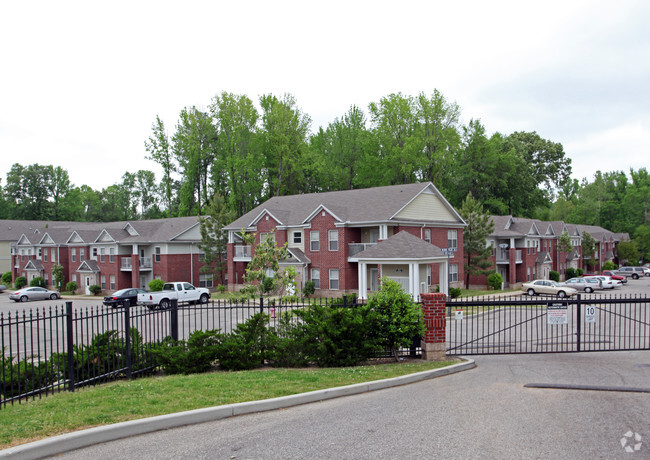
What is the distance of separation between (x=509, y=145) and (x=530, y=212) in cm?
1001

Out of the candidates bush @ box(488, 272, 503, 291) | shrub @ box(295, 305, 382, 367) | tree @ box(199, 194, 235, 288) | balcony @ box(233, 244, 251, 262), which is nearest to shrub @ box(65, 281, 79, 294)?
tree @ box(199, 194, 235, 288)

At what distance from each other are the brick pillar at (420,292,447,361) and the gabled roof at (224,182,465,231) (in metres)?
22.8

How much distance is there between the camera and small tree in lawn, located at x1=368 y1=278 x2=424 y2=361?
12.4 m

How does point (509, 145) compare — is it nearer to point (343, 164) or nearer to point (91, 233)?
point (343, 164)

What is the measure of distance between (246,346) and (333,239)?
86.4 feet

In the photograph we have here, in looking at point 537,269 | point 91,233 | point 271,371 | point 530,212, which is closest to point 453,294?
point 537,269

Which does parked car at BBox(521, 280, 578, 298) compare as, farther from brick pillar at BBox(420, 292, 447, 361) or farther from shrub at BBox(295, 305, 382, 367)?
shrub at BBox(295, 305, 382, 367)

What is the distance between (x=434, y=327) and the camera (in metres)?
12.6

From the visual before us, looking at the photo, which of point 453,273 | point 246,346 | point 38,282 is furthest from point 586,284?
point 38,282

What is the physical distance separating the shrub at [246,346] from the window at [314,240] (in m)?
26.6

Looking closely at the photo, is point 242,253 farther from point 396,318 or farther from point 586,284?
point 396,318

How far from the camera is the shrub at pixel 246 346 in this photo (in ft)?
38.1

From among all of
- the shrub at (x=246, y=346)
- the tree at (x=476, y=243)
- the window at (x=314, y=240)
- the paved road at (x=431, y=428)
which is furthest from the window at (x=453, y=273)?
the shrub at (x=246, y=346)

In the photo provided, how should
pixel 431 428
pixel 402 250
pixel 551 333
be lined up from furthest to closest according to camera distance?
1. pixel 402 250
2. pixel 551 333
3. pixel 431 428
